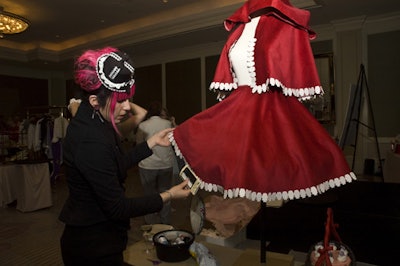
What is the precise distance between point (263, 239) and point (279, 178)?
1.18ft

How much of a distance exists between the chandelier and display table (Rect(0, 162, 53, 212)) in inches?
91.9

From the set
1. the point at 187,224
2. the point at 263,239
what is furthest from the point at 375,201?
the point at 263,239

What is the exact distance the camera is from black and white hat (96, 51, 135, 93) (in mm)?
1085

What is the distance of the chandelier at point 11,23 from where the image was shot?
16.1 feet

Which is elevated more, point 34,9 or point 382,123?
point 34,9

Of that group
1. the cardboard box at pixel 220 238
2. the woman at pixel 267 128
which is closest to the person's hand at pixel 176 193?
the woman at pixel 267 128

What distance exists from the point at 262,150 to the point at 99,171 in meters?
0.54

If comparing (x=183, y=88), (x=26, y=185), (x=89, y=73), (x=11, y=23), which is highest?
(x=11, y=23)

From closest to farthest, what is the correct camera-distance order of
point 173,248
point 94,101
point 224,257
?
point 94,101, point 173,248, point 224,257

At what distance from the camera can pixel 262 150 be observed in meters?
0.89

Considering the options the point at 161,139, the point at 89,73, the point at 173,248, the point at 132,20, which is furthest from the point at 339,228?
the point at 132,20

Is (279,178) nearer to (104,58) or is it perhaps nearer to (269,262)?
(269,262)

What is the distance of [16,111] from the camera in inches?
343

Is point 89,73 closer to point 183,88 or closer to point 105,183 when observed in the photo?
point 105,183
